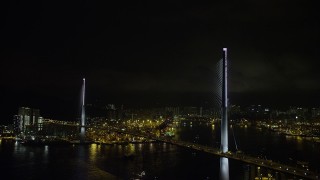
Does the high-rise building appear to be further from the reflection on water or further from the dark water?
the reflection on water

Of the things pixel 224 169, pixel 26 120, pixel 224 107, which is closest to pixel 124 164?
pixel 224 169

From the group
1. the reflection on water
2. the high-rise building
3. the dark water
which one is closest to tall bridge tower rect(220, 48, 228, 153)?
the reflection on water

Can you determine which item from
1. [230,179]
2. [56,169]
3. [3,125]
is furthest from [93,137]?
[230,179]

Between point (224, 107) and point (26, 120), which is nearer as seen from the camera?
point (224, 107)

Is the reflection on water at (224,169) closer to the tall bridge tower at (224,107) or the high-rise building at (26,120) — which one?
the tall bridge tower at (224,107)

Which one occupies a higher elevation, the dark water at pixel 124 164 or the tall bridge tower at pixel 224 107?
the tall bridge tower at pixel 224 107

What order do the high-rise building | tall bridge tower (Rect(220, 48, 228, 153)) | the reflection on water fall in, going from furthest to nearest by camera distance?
the high-rise building → tall bridge tower (Rect(220, 48, 228, 153)) → the reflection on water

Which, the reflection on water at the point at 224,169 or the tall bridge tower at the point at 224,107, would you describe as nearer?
the reflection on water at the point at 224,169

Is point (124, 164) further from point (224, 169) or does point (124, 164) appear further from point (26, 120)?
point (26, 120)

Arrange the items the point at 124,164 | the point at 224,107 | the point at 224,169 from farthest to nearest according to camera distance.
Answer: the point at 124,164 → the point at 224,107 → the point at 224,169

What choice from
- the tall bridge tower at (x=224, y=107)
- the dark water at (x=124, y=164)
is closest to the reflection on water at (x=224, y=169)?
the dark water at (x=124, y=164)

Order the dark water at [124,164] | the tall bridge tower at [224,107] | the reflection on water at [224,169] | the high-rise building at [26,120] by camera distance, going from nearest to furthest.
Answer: the reflection on water at [224,169]
the dark water at [124,164]
the tall bridge tower at [224,107]
the high-rise building at [26,120]
